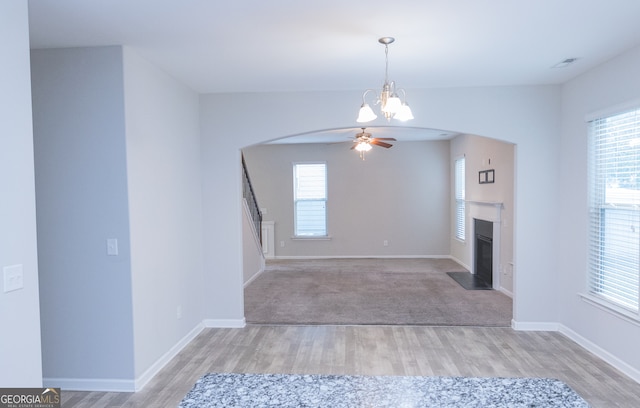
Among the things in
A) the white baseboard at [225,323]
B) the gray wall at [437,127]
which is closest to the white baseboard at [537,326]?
the gray wall at [437,127]

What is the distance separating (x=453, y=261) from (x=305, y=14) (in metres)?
7.21

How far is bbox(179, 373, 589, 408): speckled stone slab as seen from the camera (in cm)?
96

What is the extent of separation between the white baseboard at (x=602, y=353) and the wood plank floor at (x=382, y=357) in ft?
0.17

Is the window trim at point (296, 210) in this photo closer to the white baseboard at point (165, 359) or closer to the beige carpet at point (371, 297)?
the beige carpet at point (371, 297)

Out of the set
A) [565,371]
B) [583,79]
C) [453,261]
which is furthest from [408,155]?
[565,371]

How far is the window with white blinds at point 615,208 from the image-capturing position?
10.8ft

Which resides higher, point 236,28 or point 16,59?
point 236,28

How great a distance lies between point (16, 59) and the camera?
78.2 inches

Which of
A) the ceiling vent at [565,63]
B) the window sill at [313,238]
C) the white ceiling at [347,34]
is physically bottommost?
the window sill at [313,238]

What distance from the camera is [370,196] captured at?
364 inches

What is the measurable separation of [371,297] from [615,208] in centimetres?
324

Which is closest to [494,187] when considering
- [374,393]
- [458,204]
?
[458,204]

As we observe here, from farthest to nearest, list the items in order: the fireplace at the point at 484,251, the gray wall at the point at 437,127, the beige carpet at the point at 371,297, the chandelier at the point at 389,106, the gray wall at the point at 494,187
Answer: the fireplace at the point at 484,251 → the gray wall at the point at 494,187 → the beige carpet at the point at 371,297 → the gray wall at the point at 437,127 → the chandelier at the point at 389,106

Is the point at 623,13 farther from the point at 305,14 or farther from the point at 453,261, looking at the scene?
the point at 453,261
